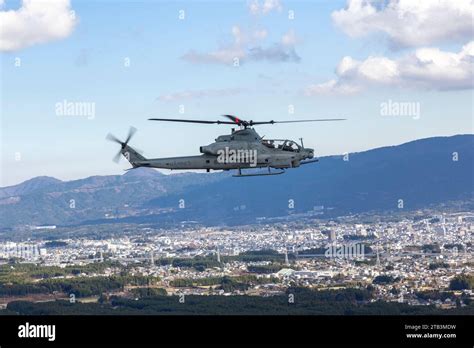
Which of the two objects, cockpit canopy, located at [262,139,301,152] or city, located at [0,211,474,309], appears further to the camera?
city, located at [0,211,474,309]

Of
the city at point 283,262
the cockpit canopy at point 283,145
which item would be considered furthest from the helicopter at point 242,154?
the city at point 283,262

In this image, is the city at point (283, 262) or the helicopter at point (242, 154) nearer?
the helicopter at point (242, 154)

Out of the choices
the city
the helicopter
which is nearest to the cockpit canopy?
the helicopter

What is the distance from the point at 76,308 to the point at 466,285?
4175 centimetres

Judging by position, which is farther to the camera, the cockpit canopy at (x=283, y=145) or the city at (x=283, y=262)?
the city at (x=283, y=262)

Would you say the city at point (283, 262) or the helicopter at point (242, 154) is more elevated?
the helicopter at point (242, 154)

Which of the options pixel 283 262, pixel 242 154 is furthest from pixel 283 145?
pixel 283 262

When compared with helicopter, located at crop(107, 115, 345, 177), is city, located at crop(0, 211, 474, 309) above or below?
below

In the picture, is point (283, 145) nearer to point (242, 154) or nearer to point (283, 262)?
point (242, 154)

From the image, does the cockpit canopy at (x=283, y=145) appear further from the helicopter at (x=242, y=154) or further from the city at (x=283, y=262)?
the city at (x=283, y=262)

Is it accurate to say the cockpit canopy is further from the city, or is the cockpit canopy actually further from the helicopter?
the city

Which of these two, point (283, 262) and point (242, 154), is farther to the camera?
point (283, 262)
